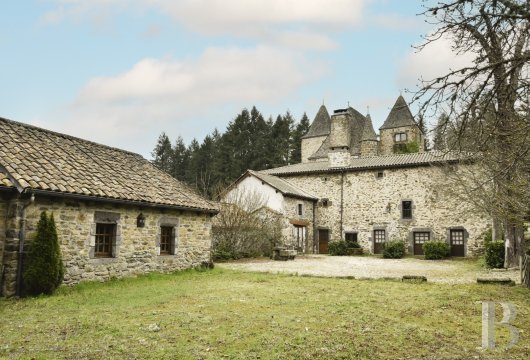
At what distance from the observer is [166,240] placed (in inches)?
552

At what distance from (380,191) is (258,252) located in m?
10.2

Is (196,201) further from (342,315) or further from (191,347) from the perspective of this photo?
(191,347)

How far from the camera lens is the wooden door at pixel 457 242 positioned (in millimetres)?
25511

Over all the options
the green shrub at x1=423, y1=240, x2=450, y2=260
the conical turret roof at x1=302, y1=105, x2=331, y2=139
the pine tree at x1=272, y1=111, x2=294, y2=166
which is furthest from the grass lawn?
the pine tree at x1=272, y1=111, x2=294, y2=166

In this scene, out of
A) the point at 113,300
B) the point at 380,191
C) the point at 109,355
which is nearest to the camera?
the point at 109,355

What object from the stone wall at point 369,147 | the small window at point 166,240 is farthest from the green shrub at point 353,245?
the small window at point 166,240

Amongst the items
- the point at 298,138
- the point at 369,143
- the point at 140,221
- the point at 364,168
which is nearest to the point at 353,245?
the point at 364,168

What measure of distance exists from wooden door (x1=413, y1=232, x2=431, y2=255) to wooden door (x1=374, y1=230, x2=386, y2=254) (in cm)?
207

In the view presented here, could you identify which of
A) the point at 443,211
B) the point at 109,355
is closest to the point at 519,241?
the point at 443,211

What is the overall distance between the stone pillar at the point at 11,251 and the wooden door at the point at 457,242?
23886mm

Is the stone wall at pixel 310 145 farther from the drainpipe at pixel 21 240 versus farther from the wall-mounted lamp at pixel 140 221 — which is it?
the drainpipe at pixel 21 240

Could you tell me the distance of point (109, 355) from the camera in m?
5.31

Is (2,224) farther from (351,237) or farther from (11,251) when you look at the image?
(351,237)

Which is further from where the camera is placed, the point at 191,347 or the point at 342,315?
the point at 342,315
